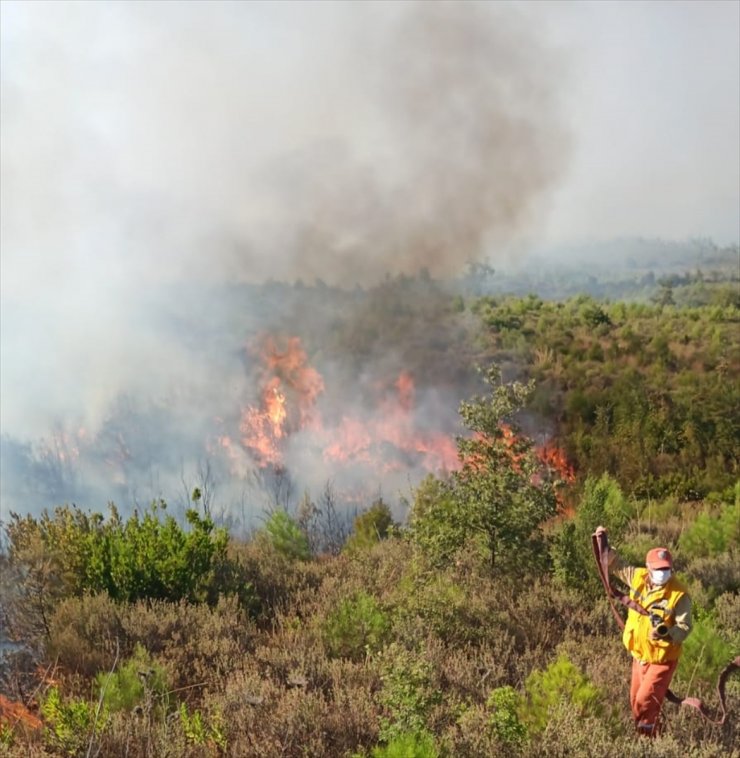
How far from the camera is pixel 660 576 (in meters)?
3.99

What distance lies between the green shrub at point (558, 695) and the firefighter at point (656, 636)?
0.87 ft

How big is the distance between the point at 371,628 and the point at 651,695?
2283mm

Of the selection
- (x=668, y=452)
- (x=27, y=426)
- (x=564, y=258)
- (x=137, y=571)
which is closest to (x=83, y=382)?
(x=27, y=426)

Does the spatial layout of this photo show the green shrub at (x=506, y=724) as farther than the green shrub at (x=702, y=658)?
A: No

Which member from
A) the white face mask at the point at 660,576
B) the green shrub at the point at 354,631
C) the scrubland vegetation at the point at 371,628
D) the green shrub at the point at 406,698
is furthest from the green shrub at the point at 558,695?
the green shrub at the point at 354,631

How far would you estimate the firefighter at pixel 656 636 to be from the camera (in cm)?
394

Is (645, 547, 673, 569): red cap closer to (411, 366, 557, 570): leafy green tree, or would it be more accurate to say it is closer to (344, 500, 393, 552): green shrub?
(411, 366, 557, 570): leafy green tree

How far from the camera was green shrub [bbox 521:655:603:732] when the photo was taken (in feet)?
13.1

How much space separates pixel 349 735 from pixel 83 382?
18.1 m

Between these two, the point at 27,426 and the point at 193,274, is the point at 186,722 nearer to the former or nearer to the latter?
the point at 27,426

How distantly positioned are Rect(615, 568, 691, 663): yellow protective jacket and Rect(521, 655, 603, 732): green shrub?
0.38 meters

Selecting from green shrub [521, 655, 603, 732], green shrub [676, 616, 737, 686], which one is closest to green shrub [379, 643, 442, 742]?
green shrub [521, 655, 603, 732]

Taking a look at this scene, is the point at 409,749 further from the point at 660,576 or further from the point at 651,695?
the point at 660,576

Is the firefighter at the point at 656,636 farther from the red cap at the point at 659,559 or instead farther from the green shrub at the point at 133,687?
the green shrub at the point at 133,687
